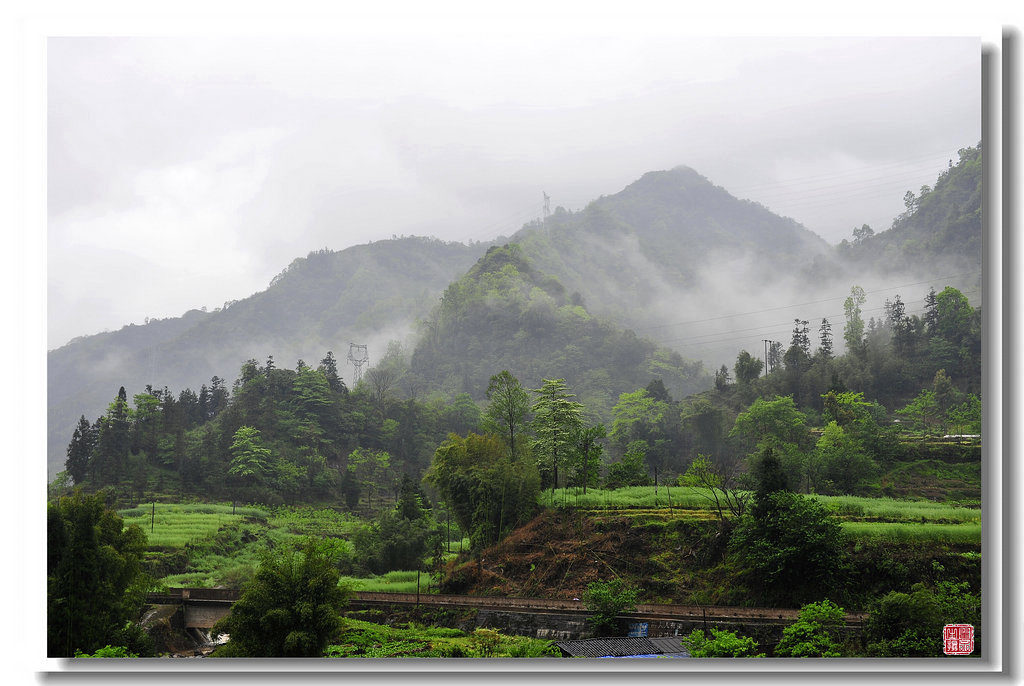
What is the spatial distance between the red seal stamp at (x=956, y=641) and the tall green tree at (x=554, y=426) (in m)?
6.63

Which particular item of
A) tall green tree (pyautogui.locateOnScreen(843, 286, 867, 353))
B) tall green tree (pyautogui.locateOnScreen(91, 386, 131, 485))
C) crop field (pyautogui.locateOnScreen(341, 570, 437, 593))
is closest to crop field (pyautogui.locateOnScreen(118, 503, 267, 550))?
tall green tree (pyautogui.locateOnScreen(91, 386, 131, 485))

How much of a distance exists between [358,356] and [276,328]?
106 inches

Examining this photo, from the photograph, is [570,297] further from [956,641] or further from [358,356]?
[956,641]

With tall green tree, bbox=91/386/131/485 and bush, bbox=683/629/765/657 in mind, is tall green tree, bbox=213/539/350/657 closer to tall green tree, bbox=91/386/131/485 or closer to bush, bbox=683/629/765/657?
bush, bbox=683/629/765/657

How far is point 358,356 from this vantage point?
916 inches

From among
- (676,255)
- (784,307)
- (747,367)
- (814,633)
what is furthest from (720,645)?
(676,255)

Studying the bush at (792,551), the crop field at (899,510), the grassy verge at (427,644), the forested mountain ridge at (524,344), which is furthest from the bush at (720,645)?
the forested mountain ridge at (524,344)

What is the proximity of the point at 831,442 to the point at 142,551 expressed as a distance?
1233cm

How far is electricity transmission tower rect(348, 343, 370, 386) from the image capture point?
22672 millimetres

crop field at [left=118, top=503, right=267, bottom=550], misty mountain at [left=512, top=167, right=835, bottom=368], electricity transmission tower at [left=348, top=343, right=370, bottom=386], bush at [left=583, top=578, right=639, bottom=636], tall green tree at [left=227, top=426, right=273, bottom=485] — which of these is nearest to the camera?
bush at [left=583, top=578, right=639, bottom=636]

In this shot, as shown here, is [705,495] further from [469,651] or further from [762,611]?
[469,651]

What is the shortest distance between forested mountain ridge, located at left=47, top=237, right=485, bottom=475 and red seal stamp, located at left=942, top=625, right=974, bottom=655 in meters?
12.4

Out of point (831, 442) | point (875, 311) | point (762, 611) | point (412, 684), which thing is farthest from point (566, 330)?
point (412, 684)

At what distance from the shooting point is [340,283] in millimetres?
23266
